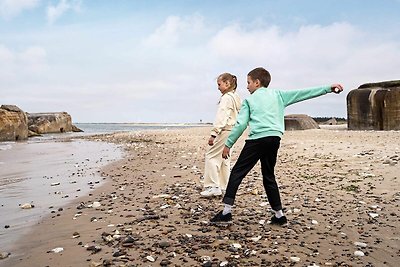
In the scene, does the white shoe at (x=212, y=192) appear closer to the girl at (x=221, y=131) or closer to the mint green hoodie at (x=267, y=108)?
the girl at (x=221, y=131)

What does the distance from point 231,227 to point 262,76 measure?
2.07m

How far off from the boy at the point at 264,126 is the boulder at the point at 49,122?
168ft

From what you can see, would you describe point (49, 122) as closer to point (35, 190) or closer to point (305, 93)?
point (35, 190)

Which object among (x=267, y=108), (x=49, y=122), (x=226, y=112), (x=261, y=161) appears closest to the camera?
(x=267, y=108)

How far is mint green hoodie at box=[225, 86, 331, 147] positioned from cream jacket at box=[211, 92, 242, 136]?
151 centimetres

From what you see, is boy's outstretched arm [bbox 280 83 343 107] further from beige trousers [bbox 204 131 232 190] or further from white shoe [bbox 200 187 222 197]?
Answer: white shoe [bbox 200 187 222 197]

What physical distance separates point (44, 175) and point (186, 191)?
5399 millimetres

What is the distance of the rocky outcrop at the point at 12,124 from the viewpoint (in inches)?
1416

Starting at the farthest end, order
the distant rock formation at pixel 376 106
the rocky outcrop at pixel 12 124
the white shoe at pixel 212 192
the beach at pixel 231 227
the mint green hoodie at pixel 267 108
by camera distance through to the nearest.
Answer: the rocky outcrop at pixel 12 124, the distant rock formation at pixel 376 106, the white shoe at pixel 212 192, the mint green hoodie at pixel 267 108, the beach at pixel 231 227

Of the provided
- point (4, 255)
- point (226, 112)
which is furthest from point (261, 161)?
point (4, 255)

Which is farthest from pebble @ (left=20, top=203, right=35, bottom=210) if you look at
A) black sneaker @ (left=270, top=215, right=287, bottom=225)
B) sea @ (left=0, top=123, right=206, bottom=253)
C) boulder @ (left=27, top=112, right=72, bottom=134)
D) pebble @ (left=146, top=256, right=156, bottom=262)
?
boulder @ (left=27, top=112, right=72, bottom=134)

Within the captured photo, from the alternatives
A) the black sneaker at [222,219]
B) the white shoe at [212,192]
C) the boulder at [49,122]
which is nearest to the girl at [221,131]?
the white shoe at [212,192]

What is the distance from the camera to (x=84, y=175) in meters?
11.4

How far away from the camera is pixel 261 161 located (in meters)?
5.46
